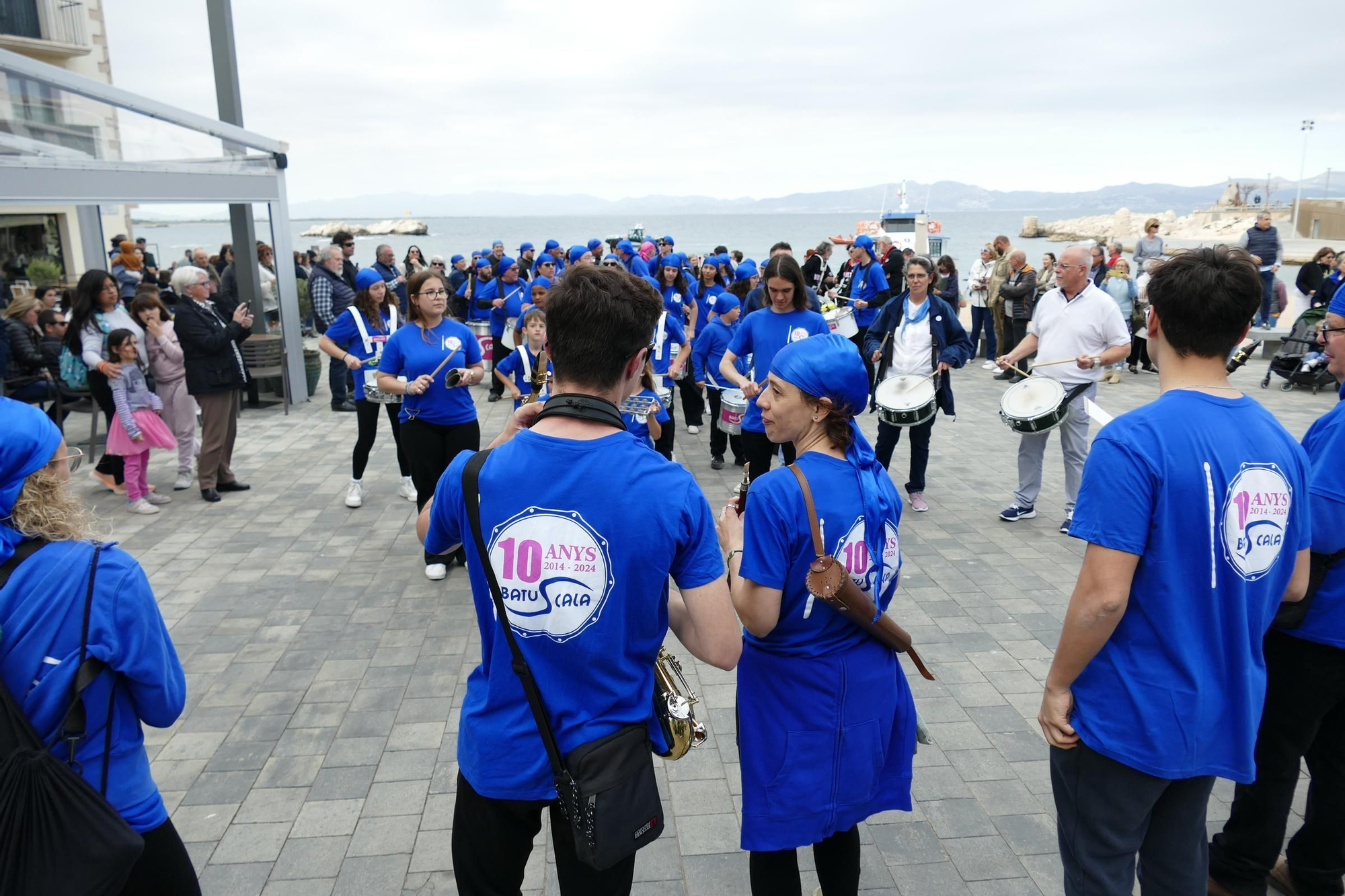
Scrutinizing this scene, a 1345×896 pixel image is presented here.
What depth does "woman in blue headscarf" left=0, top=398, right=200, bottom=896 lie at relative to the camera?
5.94ft

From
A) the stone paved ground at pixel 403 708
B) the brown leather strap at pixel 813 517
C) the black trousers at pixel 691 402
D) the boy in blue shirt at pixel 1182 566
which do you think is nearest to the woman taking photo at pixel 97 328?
the stone paved ground at pixel 403 708

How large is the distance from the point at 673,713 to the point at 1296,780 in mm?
2102

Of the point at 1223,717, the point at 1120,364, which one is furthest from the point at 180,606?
the point at 1120,364

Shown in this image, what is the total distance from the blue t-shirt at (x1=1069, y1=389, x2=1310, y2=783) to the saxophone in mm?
1021

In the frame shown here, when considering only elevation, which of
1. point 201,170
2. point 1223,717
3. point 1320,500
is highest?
point 201,170

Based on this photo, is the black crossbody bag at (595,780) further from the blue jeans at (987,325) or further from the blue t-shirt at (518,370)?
the blue jeans at (987,325)

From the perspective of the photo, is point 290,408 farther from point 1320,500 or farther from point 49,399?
point 1320,500

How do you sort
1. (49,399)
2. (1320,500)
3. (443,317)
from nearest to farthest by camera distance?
(1320,500), (443,317), (49,399)

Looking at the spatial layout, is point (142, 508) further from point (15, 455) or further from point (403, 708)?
point (15, 455)

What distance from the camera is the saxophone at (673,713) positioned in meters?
2.01

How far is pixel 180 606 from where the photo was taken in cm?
533

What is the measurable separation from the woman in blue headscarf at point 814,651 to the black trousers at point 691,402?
24.2 ft

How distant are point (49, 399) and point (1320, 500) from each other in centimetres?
983

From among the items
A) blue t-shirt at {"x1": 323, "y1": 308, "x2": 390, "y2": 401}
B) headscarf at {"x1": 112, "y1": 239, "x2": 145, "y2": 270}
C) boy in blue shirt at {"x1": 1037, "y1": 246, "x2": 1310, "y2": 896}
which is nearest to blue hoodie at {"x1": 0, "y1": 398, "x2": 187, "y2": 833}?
boy in blue shirt at {"x1": 1037, "y1": 246, "x2": 1310, "y2": 896}
